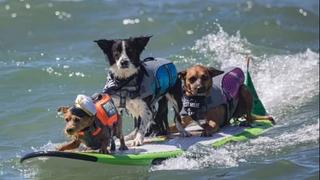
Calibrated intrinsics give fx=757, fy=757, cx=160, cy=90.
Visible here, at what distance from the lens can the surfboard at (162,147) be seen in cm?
759

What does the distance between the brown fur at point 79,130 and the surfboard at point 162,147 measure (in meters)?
0.13

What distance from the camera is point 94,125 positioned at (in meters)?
7.63

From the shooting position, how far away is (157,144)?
8.77 metres

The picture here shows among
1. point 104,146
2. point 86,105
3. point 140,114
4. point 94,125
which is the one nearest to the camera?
point 86,105

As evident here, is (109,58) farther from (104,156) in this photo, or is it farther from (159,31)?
(159,31)

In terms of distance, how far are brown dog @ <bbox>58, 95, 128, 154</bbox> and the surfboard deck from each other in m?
0.17

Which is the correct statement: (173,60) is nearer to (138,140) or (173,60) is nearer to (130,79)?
(138,140)

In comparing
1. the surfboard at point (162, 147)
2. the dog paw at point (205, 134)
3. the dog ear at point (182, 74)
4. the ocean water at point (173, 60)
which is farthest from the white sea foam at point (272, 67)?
the dog ear at point (182, 74)

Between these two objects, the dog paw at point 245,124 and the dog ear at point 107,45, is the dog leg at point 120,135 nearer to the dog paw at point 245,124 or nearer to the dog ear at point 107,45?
the dog ear at point 107,45

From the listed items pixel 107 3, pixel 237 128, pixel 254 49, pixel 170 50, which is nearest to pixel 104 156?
pixel 237 128

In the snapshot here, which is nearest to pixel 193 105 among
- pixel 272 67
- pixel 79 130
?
pixel 79 130

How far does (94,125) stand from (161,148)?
1208mm

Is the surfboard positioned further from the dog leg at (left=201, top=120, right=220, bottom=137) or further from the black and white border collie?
the black and white border collie

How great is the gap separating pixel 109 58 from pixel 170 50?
6837mm
